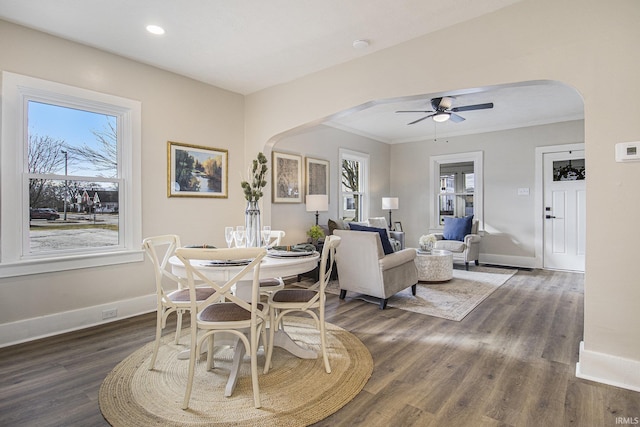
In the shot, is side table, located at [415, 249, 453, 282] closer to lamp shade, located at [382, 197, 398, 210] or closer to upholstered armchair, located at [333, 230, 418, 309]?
upholstered armchair, located at [333, 230, 418, 309]

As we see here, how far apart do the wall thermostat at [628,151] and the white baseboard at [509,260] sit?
4.63 meters

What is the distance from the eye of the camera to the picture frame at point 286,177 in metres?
5.12

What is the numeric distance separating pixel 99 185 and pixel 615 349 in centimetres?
449

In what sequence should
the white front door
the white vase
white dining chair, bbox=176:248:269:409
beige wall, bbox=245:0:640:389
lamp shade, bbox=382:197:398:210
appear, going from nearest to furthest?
1. white dining chair, bbox=176:248:269:409
2. beige wall, bbox=245:0:640:389
3. the white vase
4. the white front door
5. lamp shade, bbox=382:197:398:210

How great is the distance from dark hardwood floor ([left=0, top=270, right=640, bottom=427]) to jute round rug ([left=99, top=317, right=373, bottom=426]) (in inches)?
3.7

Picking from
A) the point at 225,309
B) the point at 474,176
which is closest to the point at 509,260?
the point at 474,176

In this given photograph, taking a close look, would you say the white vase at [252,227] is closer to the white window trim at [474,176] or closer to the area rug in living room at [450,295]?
the area rug in living room at [450,295]

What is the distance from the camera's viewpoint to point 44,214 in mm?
3025

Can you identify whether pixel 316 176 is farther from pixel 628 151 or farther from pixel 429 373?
pixel 628 151

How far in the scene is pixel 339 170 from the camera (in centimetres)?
638

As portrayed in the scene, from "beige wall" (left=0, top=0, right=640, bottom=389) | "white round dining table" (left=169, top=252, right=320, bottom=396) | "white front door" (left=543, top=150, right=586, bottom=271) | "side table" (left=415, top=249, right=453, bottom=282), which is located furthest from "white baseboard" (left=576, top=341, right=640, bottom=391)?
"white front door" (left=543, top=150, right=586, bottom=271)

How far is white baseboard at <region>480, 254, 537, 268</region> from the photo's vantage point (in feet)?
20.1

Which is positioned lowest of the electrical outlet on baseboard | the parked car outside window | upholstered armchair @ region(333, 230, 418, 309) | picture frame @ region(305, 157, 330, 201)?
the electrical outlet on baseboard

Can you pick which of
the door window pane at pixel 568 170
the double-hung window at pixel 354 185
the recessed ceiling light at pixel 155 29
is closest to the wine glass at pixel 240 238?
the recessed ceiling light at pixel 155 29
